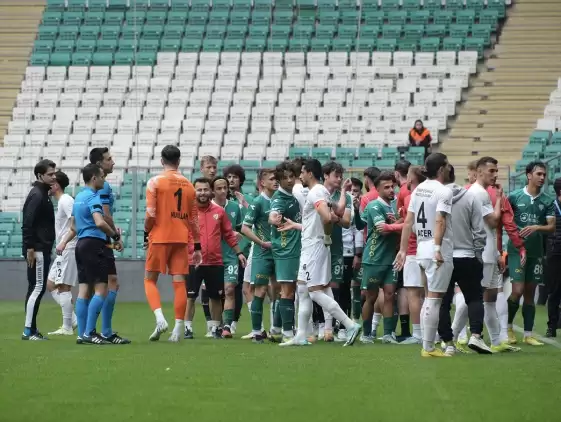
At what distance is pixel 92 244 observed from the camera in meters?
12.7

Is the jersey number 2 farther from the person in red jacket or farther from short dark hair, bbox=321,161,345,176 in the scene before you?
short dark hair, bbox=321,161,345,176

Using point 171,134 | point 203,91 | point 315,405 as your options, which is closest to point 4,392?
point 315,405

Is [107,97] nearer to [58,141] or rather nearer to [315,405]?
[58,141]

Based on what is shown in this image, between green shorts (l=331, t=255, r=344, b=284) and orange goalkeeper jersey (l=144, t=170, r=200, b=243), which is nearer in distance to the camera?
orange goalkeeper jersey (l=144, t=170, r=200, b=243)

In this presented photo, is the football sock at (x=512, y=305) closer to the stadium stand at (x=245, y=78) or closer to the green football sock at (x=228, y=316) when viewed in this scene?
the green football sock at (x=228, y=316)

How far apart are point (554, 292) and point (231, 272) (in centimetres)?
369

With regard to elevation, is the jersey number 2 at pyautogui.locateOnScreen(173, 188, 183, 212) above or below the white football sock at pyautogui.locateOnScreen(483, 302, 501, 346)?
above

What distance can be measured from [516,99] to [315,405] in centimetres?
2458

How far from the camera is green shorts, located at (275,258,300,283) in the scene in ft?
41.6

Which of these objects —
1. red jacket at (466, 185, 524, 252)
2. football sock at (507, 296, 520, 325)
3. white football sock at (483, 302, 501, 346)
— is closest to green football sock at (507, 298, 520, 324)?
football sock at (507, 296, 520, 325)

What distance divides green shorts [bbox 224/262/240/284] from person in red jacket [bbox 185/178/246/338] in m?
0.29

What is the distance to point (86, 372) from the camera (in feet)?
31.3

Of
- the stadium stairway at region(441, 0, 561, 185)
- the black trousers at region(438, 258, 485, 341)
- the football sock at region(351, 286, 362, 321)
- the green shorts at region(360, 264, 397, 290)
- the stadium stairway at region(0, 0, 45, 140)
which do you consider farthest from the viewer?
the stadium stairway at region(0, 0, 45, 140)

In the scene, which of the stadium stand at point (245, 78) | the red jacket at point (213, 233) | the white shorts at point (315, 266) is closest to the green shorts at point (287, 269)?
the white shorts at point (315, 266)
